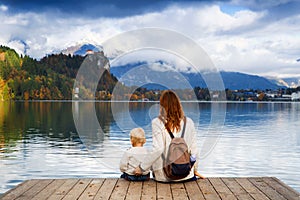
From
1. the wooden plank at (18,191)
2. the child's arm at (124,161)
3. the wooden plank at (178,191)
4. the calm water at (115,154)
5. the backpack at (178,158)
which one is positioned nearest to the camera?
the wooden plank at (178,191)

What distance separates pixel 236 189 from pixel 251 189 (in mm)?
231

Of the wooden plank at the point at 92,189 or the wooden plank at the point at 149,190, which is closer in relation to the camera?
the wooden plank at the point at 149,190

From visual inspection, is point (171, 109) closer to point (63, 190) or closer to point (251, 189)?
point (251, 189)

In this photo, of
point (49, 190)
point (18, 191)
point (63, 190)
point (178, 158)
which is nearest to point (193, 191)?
point (178, 158)

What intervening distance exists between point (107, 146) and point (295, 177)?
32.7 feet

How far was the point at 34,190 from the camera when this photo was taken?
6.89m

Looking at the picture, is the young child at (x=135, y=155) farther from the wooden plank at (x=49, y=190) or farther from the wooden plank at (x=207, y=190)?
the wooden plank at (x=49, y=190)

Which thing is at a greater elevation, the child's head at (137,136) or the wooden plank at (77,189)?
the child's head at (137,136)

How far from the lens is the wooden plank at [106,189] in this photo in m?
6.46

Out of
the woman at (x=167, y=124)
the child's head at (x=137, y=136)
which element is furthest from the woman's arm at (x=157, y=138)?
the child's head at (x=137, y=136)

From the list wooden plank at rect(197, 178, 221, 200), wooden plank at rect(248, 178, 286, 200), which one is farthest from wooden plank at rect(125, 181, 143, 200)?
Answer: wooden plank at rect(248, 178, 286, 200)

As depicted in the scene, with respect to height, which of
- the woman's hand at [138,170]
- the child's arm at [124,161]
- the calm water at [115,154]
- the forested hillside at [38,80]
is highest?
the forested hillside at [38,80]

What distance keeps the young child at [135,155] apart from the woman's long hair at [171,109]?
63 centimetres

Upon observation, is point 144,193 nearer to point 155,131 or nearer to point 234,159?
point 155,131
